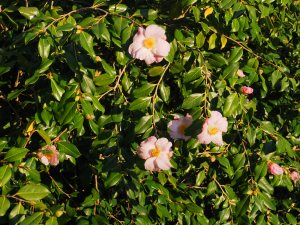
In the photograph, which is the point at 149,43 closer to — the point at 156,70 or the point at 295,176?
the point at 156,70

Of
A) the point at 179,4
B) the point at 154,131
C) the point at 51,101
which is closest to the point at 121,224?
the point at 154,131

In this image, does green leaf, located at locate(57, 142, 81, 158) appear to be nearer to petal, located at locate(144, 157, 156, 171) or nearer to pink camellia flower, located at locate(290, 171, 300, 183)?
petal, located at locate(144, 157, 156, 171)

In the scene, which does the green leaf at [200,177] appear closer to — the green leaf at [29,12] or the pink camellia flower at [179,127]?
the pink camellia flower at [179,127]

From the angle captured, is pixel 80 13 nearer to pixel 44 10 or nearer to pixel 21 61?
pixel 44 10

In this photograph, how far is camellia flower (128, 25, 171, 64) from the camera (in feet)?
4.98

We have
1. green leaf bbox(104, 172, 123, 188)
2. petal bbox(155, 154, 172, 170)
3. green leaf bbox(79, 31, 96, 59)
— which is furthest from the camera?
green leaf bbox(104, 172, 123, 188)

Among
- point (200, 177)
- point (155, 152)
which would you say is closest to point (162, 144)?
point (155, 152)

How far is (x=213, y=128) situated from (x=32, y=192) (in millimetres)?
614

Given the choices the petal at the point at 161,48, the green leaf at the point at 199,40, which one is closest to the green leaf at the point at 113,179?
the petal at the point at 161,48

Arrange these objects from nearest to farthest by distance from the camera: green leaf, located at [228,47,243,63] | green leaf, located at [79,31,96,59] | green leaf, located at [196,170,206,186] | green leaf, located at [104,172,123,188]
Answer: green leaf, located at [79,31,96,59], green leaf, located at [104,172,123,188], green leaf, located at [228,47,243,63], green leaf, located at [196,170,206,186]

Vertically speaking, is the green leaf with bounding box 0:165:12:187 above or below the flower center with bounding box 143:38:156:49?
below

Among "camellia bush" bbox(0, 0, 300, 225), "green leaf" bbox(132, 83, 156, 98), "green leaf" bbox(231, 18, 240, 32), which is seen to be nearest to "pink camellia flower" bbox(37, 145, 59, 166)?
"camellia bush" bbox(0, 0, 300, 225)

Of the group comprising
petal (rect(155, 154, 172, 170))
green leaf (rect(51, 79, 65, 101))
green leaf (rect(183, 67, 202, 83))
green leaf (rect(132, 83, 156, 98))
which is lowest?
petal (rect(155, 154, 172, 170))

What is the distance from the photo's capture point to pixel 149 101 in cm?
165
